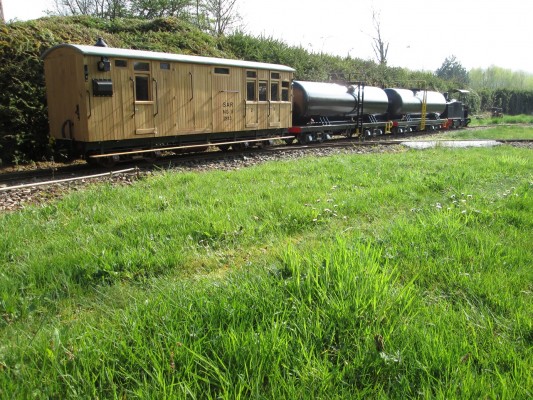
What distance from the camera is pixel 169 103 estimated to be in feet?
38.2

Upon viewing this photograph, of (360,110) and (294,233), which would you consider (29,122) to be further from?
Answer: (360,110)

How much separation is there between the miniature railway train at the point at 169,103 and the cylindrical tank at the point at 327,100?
5 cm

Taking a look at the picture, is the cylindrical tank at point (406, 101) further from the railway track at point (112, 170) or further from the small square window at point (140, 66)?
the small square window at point (140, 66)

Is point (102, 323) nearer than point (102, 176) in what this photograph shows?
Yes

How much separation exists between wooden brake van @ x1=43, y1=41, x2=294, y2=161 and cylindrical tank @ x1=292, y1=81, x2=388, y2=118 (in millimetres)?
3068

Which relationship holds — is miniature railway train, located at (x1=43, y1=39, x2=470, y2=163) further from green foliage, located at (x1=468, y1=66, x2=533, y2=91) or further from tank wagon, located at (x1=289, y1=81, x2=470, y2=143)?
green foliage, located at (x1=468, y1=66, x2=533, y2=91)

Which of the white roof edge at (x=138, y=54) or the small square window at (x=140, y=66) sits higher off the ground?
the white roof edge at (x=138, y=54)

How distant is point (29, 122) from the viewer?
12.3 meters

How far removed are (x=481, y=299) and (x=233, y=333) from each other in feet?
6.71

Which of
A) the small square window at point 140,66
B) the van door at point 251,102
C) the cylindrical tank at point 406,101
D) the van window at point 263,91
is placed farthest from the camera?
the cylindrical tank at point 406,101

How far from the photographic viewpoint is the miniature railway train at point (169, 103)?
1014 centimetres

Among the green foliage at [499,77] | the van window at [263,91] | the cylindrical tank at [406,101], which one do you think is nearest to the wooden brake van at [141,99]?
the van window at [263,91]

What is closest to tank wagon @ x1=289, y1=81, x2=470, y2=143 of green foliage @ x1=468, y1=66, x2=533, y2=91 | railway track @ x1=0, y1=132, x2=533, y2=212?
railway track @ x1=0, y1=132, x2=533, y2=212

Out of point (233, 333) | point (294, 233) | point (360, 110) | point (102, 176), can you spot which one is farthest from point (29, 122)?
point (360, 110)
